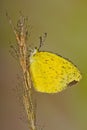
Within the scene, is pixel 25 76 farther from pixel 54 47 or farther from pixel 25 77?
pixel 54 47

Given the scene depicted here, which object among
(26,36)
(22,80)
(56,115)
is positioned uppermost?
(26,36)

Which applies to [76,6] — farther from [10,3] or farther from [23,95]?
[23,95]

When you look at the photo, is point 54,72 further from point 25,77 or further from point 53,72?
point 25,77

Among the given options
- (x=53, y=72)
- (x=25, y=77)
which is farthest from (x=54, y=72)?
(x=25, y=77)

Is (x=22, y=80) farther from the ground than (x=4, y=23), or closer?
closer

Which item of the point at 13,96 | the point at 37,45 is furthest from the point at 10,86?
the point at 37,45
